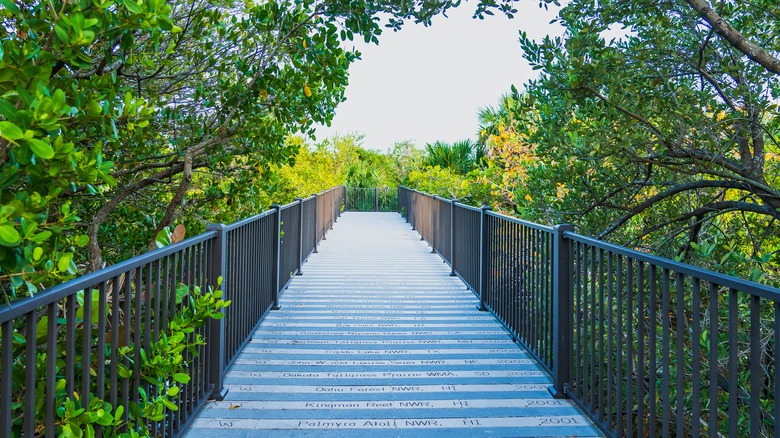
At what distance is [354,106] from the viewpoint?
50688 millimetres

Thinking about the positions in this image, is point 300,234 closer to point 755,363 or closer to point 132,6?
point 132,6

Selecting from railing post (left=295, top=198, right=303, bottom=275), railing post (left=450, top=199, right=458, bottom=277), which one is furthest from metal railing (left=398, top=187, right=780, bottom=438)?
railing post (left=295, top=198, right=303, bottom=275)

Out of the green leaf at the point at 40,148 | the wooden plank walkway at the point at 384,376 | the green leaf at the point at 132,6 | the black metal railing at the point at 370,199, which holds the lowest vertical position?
the wooden plank walkway at the point at 384,376

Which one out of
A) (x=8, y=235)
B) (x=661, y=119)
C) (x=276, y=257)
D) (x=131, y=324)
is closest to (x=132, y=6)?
(x=8, y=235)

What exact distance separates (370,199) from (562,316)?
838 inches

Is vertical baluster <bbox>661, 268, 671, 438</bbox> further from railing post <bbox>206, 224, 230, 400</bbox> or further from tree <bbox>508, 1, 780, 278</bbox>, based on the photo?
railing post <bbox>206, 224, 230, 400</bbox>

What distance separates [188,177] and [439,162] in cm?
1516

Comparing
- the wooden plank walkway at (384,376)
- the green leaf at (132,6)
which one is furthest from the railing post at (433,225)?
the green leaf at (132,6)

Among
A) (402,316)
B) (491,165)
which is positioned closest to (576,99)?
(402,316)

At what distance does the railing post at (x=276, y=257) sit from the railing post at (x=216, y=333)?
2.02 metres

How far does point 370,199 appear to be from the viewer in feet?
80.0

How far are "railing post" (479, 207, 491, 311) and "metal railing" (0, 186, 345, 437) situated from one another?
217cm

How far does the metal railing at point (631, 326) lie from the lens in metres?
1.82

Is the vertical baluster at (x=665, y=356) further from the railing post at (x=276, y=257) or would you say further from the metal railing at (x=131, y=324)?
the railing post at (x=276, y=257)
